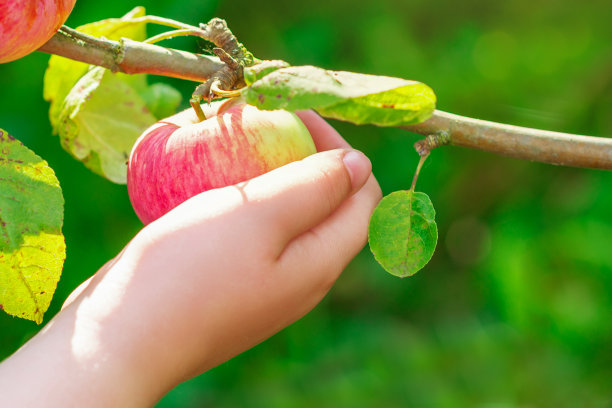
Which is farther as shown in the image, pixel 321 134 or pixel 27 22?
pixel 321 134

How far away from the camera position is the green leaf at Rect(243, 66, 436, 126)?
34 centimetres

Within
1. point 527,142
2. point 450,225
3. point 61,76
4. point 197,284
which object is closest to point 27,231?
point 197,284

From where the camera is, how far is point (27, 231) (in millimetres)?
412

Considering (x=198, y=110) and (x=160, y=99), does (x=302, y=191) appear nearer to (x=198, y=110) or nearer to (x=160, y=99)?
(x=198, y=110)

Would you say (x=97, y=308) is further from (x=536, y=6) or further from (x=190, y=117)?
(x=536, y=6)

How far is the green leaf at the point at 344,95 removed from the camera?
335 millimetres

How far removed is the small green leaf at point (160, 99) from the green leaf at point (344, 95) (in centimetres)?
31

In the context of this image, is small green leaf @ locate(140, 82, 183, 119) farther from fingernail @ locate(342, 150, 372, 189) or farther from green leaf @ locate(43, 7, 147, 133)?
fingernail @ locate(342, 150, 372, 189)

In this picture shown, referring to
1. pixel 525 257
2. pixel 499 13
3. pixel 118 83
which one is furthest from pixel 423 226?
pixel 499 13

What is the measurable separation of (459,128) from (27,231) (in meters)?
0.30

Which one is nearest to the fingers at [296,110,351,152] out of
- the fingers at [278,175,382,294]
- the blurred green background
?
the fingers at [278,175,382,294]

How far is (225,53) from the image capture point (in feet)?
1.48

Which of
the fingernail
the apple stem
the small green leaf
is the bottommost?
the small green leaf

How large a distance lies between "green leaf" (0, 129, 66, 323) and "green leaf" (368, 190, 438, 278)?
0.71ft
